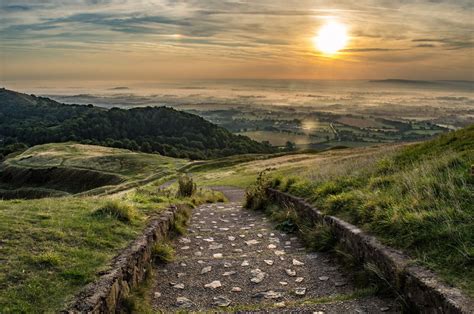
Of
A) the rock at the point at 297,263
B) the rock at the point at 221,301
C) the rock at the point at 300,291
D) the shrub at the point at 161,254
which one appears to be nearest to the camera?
the rock at the point at 221,301

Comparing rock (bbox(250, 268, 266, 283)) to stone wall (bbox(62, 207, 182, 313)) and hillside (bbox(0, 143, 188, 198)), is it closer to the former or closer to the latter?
stone wall (bbox(62, 207, 182, 313))

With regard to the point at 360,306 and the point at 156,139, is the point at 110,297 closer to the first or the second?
the point at 360,306

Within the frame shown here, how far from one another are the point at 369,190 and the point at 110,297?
6.96 m

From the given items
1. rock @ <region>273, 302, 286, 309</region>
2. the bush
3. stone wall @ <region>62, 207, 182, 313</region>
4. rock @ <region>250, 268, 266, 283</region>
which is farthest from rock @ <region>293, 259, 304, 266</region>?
the bush

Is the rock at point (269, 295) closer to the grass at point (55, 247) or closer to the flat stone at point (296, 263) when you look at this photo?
the flat stone at point (296, 263)

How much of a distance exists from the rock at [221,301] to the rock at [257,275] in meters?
0.87

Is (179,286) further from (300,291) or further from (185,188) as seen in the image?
(185,188)

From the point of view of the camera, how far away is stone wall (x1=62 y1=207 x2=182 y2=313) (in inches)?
195

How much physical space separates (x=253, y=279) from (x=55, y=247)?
3353mm

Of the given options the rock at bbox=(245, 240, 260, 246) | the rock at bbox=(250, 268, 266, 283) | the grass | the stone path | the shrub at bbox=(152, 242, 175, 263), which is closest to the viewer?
the grass

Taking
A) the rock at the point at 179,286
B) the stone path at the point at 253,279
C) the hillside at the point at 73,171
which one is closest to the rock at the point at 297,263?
the stone path at the point at 253,279

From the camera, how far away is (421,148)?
1712 centimetres

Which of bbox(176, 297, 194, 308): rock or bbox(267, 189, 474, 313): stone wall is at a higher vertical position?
bbox(267, 189, 474, 313): stone wall

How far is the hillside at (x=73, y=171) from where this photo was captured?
6656 centimetres
